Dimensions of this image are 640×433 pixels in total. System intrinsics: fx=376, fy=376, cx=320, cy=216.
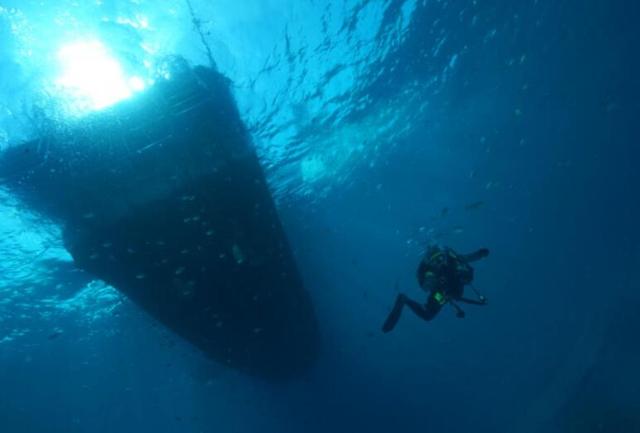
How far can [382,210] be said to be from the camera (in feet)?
77.4

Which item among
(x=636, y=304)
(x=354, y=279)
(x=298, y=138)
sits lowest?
(x=636, y=304)

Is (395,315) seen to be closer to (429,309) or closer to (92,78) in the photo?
(429,309)

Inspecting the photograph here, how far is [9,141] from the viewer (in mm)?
8383

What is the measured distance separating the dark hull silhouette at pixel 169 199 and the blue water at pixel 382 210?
30.6 inches

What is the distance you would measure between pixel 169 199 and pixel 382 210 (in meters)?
16.2

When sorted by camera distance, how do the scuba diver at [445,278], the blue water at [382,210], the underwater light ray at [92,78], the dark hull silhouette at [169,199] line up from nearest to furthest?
the scuba diver at [445,278] < the underwater light ray at [92,78] < the dark hull silhouette at [169,199] < the blue water at [382,210]

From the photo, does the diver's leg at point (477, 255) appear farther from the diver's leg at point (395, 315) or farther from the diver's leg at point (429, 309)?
the diver's leg at point (395, 315)

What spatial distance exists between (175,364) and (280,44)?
24.5 metres

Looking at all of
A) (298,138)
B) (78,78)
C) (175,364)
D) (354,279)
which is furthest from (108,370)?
(78,78)

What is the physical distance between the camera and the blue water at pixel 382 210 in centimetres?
983

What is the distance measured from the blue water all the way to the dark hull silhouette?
78 cm

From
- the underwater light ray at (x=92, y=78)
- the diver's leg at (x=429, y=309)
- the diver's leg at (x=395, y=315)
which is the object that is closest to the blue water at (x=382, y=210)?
the underwater light ray at (x=92, y=78)

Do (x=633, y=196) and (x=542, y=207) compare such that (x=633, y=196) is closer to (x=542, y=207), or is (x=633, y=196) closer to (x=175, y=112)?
(x=542, y=207)

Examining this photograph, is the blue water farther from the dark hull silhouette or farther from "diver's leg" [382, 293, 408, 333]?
"diver's leg" [382, 293, 408, 333]
